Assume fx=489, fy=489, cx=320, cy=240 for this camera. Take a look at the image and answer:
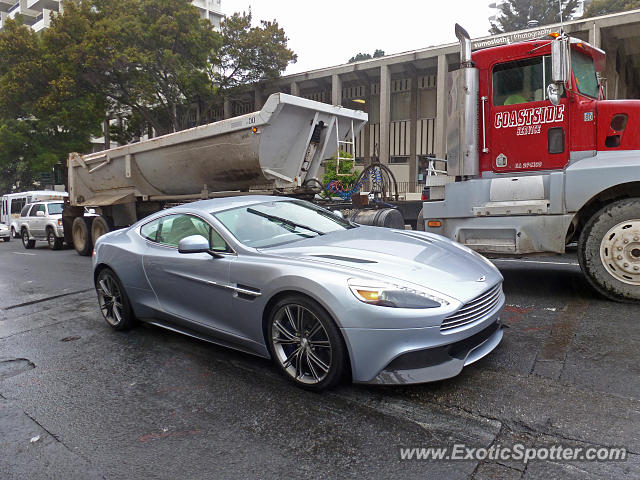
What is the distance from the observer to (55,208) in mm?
16375

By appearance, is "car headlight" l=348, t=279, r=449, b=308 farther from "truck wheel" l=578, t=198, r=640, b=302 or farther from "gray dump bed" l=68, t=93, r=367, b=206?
"gray dump bed" l=68, t=93, r=367, b=206

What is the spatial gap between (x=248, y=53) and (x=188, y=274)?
1080 inches

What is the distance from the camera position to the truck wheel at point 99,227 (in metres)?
13.2

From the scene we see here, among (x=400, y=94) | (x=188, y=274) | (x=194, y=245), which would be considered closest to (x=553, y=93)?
(x=194, y=245)

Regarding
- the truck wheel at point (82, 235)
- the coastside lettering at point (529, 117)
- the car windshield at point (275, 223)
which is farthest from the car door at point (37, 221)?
the coastside lettering at point (529, 117)

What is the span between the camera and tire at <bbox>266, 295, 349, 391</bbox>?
3129 mm

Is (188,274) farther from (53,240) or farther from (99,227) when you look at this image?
(53,240)

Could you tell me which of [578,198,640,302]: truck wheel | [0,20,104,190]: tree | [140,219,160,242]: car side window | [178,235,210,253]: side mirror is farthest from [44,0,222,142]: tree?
[578,198,640,302]: truck wheel

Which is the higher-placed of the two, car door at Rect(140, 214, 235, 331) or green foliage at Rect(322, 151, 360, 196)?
green foliage at Rect(322, 151, 360, 196)

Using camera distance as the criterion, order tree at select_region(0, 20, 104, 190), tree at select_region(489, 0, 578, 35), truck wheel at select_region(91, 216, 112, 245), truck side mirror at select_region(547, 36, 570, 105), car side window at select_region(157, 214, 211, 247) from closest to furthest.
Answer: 1. car side window at select_region(157, 214, 211, 247)
2. truck side mirror at select_region(547, 36, 570, 105)
3. truck wheel at select_region(91, 216, 112, 245)
4. tree at select_region(0, 20, 104, 190)
5. tree at select_region(489, 0, 578, 35)

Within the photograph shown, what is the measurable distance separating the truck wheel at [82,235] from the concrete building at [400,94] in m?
14.1

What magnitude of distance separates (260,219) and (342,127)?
6.55 m

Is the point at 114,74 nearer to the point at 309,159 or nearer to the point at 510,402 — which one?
the point at 309,159

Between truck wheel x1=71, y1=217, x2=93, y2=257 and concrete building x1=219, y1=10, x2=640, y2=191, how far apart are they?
1413 cm
